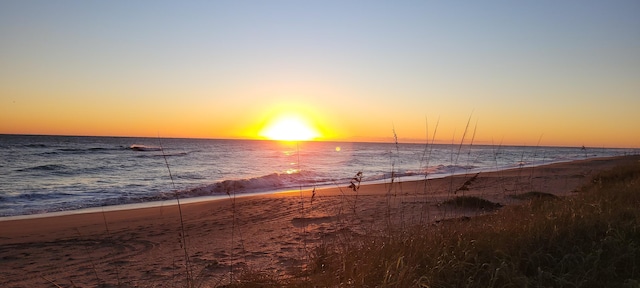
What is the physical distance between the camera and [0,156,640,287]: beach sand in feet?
17.1

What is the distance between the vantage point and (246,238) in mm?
7312

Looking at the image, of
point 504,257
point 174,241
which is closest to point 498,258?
point 504,257

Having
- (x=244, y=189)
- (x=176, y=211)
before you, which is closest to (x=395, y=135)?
(x=176, y=211)

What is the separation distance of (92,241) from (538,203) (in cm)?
778

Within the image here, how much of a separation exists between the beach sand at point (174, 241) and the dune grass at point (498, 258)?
75 cm

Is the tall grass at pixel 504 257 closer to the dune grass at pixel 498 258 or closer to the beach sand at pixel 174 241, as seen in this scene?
the dune grass at pixel 498 258

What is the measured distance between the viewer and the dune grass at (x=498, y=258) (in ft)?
11.1

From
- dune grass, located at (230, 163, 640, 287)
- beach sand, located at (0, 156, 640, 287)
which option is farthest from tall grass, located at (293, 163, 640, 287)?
beach sand, located at (0, 156, 640, 287)

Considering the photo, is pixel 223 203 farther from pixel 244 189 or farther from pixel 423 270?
pixel 423 270

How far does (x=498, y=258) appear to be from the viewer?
3.77 m

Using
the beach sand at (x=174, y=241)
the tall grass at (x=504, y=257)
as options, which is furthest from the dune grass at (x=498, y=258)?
the beach sand at (x=174, y=241)

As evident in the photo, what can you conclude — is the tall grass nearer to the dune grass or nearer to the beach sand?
the dune grass

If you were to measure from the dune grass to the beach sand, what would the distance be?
29.6 inches

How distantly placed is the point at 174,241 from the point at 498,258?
5.45 m
